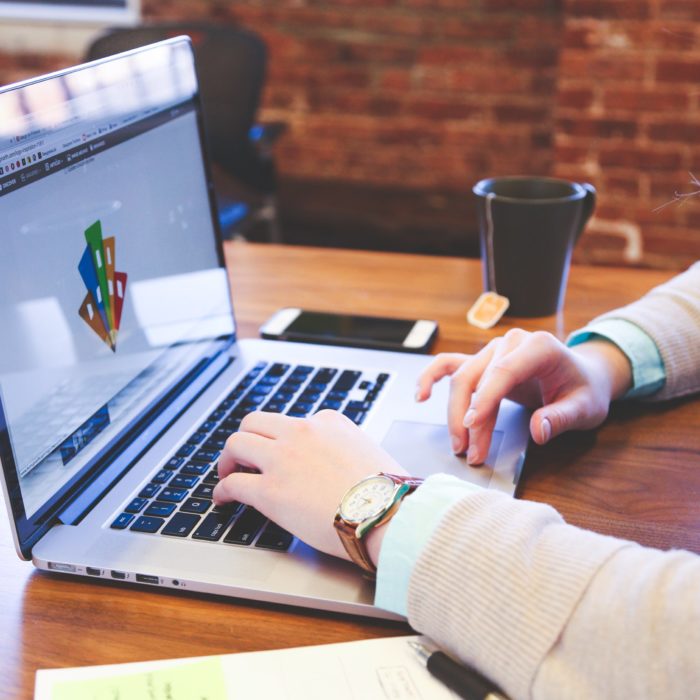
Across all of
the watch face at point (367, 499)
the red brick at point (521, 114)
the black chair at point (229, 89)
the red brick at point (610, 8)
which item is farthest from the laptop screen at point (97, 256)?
the red brick at point (521, 114)

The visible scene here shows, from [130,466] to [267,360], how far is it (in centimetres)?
23

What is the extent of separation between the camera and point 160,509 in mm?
624

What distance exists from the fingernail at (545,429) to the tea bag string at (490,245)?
1.10 ft

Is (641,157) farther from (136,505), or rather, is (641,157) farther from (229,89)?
(136,505)

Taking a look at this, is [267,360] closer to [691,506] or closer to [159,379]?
[159,379]

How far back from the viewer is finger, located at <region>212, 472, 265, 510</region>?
1.97 ft

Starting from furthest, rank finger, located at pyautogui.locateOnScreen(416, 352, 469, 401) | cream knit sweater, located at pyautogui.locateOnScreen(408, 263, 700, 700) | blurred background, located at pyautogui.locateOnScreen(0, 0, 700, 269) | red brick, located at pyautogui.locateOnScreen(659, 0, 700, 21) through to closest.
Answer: blurred background, located at pyautogui.locateOnScreen(0, 0, 700, 269) → red brick, located at pyautogui.locateOnScreen(659, 0, 700, 21) → finger, located at pyautogui.locateOnScreen(416, 352, 469, 401) → cream knit sweater, located at pyautogui.locateOnScreen(408, 263, 700, 700)

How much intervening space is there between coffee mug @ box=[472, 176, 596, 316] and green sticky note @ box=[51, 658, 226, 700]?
612mm

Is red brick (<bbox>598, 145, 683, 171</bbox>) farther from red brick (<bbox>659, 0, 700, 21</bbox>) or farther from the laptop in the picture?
the laptop

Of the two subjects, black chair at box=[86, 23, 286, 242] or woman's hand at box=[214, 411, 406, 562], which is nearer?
woman's hand at box=[214, 411, 406, 562]

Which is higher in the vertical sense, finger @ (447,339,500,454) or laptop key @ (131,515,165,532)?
finger @ (447,339,500,454)

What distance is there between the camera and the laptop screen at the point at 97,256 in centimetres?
58

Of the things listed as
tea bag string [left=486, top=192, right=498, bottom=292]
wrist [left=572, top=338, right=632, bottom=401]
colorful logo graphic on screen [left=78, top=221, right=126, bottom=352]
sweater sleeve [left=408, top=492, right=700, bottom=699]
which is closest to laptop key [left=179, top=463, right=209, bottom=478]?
colorful logo graphic on screen [left=78, top=221, right=126, bottom=352]

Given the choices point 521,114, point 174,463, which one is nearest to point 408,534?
point 174,463
